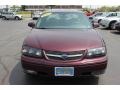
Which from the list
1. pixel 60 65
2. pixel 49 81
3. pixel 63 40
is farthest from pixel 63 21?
→ pixel 60 65

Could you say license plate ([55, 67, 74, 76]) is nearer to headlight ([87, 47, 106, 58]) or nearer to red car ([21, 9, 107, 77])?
red car ([21, 9, 107, 77])

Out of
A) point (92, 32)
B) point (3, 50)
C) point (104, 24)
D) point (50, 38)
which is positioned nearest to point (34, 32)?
point (50, 38)

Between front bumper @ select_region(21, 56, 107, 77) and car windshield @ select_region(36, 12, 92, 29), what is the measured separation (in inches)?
63.6

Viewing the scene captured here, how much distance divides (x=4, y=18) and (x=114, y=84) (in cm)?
4470

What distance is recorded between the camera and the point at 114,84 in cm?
591

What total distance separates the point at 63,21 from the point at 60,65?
6.66 feet

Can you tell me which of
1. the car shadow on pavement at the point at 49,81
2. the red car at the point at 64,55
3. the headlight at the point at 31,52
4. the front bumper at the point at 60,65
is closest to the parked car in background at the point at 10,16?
the car shadow on pavement at the point at 49,81

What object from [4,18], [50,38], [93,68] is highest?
[50,38]

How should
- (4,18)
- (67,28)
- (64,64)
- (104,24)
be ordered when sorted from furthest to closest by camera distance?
(4,18)
(104,24)
(67,28)
(64,64)

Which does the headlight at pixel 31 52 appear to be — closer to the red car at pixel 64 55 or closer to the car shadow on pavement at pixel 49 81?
the red car at pixel 64 55

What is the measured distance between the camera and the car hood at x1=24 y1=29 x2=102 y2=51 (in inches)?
217

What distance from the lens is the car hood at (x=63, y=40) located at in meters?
5.51
